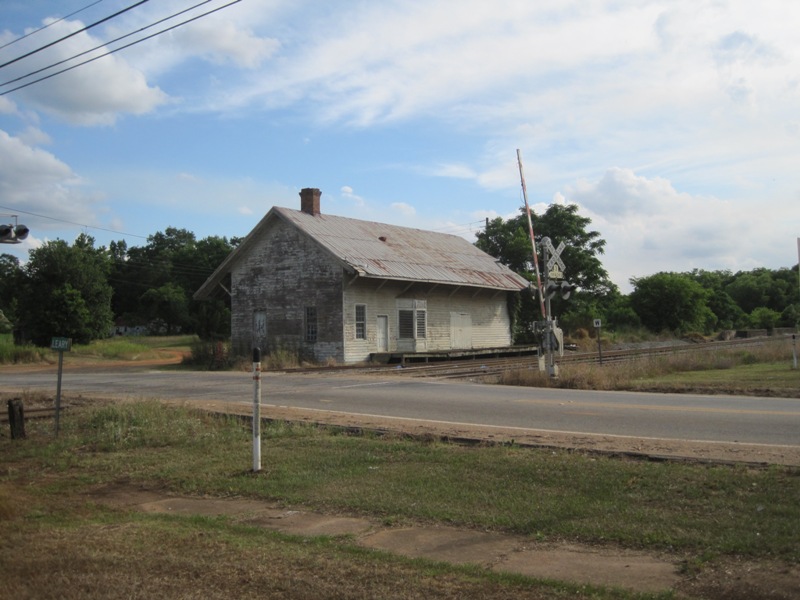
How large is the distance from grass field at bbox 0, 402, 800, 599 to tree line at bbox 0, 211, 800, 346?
50.8ft

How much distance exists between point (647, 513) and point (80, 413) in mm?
10459

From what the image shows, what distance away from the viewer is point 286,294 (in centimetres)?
3519

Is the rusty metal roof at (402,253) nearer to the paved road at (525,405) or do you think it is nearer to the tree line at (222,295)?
the tree line at (222,295)

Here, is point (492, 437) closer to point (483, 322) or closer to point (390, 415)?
point (390, 415)

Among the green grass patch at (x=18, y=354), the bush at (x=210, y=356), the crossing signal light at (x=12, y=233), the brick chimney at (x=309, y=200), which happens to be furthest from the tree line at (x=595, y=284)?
the crossing signal light at (x=12, y=233)

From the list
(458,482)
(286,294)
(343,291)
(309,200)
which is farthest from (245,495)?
(309,200)

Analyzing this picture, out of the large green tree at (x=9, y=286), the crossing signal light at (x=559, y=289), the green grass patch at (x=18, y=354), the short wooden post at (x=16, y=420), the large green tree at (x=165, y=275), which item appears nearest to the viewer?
the short wooden post at (x=16, y=420)

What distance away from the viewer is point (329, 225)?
37.4 meters

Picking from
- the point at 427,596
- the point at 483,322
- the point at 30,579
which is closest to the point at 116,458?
the point at 30,579

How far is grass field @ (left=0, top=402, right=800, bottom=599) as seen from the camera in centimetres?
513

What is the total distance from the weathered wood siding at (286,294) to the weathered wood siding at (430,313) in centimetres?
85

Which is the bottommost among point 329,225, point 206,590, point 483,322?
point 206,590

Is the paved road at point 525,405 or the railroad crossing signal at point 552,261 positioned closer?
the paved road at point 525,405

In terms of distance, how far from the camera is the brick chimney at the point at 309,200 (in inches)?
1497
